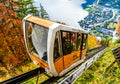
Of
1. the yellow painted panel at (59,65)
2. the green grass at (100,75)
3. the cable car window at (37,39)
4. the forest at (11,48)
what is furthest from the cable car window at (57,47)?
the forest at (11,48)

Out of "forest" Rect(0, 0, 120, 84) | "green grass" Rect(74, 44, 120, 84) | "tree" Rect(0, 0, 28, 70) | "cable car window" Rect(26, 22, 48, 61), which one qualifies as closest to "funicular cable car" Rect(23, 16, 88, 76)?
"cable car window" Rect(26, 22, 48, 61)

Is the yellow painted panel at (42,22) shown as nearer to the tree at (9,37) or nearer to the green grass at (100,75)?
the green grass at (100,75)

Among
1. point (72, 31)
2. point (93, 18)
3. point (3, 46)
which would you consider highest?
point (72, 31)

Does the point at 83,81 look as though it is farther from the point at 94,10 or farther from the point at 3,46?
the point at 94,10

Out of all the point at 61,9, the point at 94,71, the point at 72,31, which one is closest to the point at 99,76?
Result: the point at 94,71

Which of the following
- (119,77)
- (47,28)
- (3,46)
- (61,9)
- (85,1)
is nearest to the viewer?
(47,28)

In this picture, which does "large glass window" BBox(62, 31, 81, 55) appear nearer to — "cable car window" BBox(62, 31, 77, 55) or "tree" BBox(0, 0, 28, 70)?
"cable car window" BBox(62, 31, 77, 55)

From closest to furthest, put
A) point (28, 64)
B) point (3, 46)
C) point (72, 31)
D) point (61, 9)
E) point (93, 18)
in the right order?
point (72, 31) < point (3, 46) < point (28, 64) < point (61, 9) < point (93, 18)
